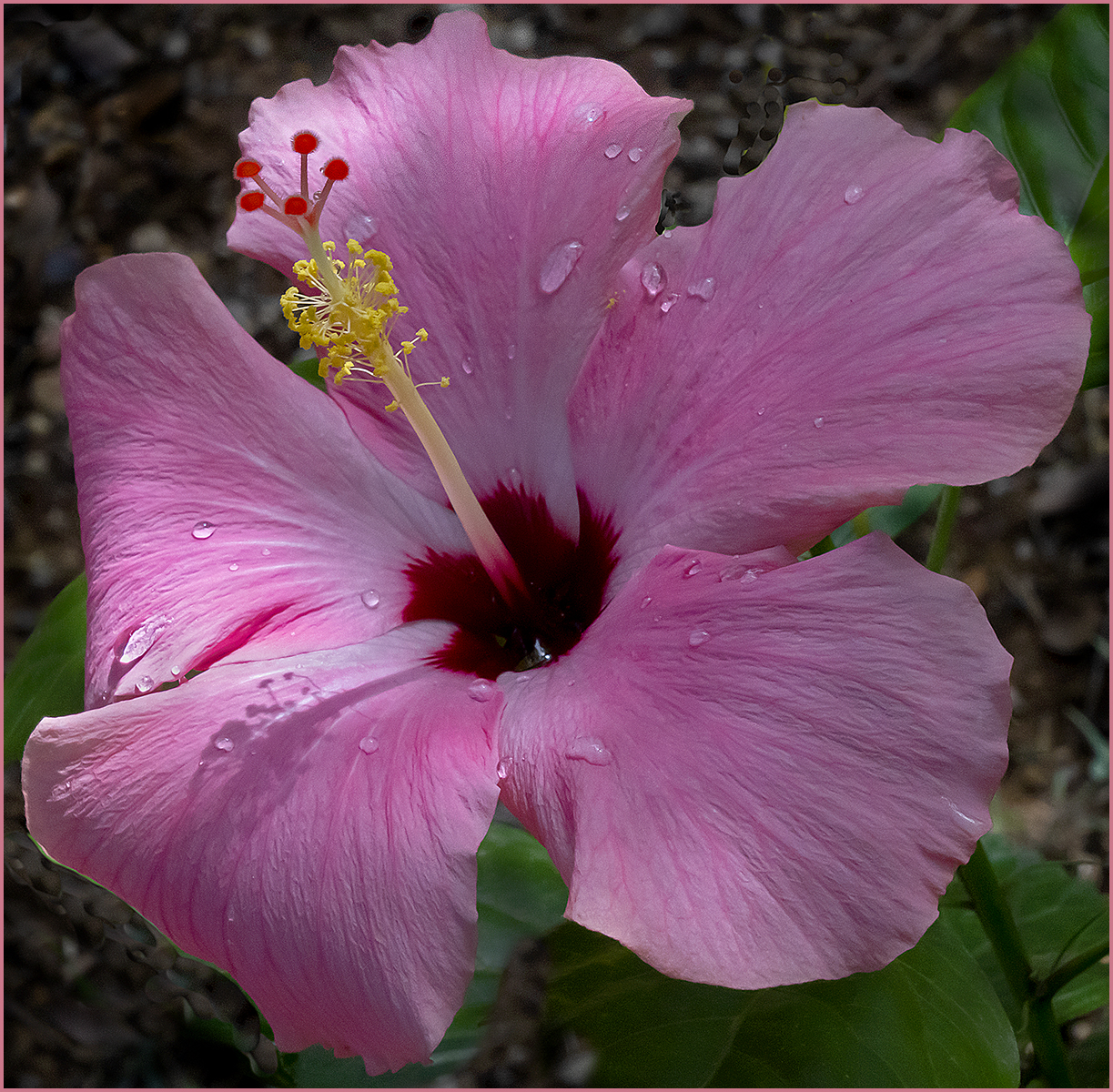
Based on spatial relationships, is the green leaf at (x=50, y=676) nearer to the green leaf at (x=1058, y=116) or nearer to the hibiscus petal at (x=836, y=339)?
the hibiscus petal at (x=836, y=339)

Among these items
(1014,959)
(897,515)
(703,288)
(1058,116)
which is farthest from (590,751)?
(1058,116)

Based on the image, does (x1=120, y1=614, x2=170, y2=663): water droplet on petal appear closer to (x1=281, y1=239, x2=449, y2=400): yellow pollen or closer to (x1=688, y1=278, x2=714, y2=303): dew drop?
(x1=281, y1=239, x2=449, y2=400): yellow pollen

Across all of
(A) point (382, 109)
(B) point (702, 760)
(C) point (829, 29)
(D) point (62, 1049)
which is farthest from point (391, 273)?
(C) point (829, 29)

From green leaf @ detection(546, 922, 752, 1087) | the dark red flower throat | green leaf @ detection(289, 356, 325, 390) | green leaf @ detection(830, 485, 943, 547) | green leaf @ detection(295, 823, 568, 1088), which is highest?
green leaf @ detection(289, 356, 325, 390)

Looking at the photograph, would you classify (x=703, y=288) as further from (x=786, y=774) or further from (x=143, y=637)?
(x=143, y=637)

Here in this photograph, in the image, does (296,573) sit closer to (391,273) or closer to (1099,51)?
(391,273)

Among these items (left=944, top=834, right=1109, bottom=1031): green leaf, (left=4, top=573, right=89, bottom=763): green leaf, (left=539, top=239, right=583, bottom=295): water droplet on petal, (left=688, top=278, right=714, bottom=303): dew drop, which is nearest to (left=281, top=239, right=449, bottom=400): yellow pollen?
(left=539, top=239, right=583, bottom=295): water droplet on petal
